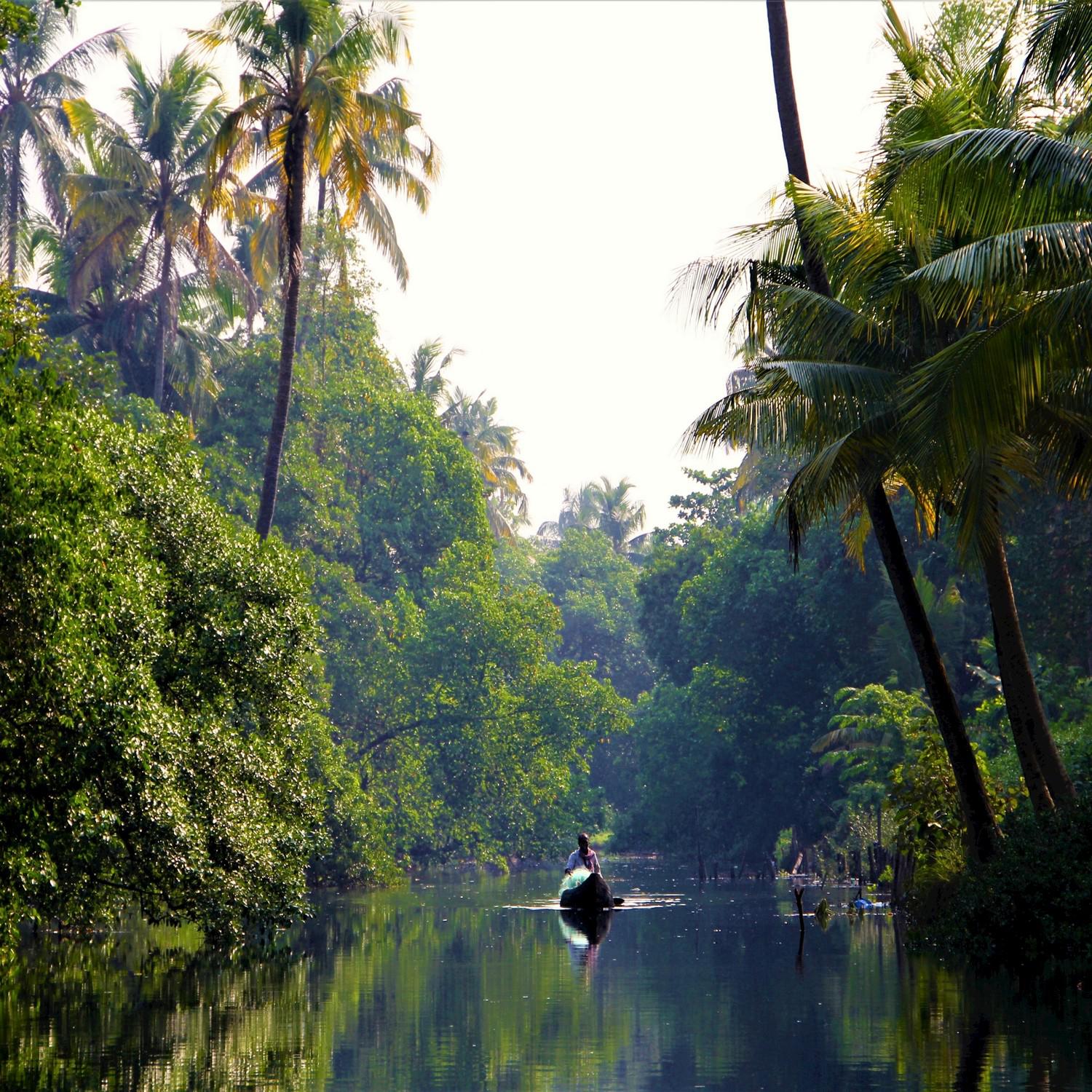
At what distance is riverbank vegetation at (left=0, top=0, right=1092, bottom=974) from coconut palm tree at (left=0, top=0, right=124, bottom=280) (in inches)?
5.3

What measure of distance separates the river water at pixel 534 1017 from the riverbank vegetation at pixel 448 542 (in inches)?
52.8

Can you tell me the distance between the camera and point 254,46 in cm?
3041

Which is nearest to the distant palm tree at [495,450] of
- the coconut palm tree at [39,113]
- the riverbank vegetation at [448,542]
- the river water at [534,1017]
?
the riverbank vegetation at [448,542]

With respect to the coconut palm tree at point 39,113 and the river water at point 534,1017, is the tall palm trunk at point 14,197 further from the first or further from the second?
the river water at point 534,1017

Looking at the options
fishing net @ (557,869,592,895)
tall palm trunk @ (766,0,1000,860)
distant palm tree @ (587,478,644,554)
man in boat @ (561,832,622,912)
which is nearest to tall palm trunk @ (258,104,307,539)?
man in boat @ (561,832,622,912)

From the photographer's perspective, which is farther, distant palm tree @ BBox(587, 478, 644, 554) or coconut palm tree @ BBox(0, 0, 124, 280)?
distant palm tree @ BBox(587, 478, 644, 554)

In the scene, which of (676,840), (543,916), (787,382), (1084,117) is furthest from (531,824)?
(1084,117)

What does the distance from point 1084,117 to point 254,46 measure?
18.8m

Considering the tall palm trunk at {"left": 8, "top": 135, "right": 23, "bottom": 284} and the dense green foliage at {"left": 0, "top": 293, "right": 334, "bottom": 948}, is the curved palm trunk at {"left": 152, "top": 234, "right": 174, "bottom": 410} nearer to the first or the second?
the tall palm trunk at {"left": 8, "top": 135, "right": 23, "bottom": 284}

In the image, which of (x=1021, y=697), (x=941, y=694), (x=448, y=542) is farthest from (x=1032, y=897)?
(x=448, y=542)

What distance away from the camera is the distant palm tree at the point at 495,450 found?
252ft

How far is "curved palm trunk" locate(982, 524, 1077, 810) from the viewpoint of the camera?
2178cm

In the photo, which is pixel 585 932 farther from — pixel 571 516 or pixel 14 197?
pixel 571 516

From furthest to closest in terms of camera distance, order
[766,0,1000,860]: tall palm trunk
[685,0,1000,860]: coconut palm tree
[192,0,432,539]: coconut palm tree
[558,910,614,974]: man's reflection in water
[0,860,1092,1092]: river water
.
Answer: [192,0,432,539]: coconut palm tree → [558,910,614,974]: man's reflection in water → [766,0,1000,860]: tall palm trunk → [685,0,1000,860]: coconut palm tree → [0,860,1092,1092]: river water
